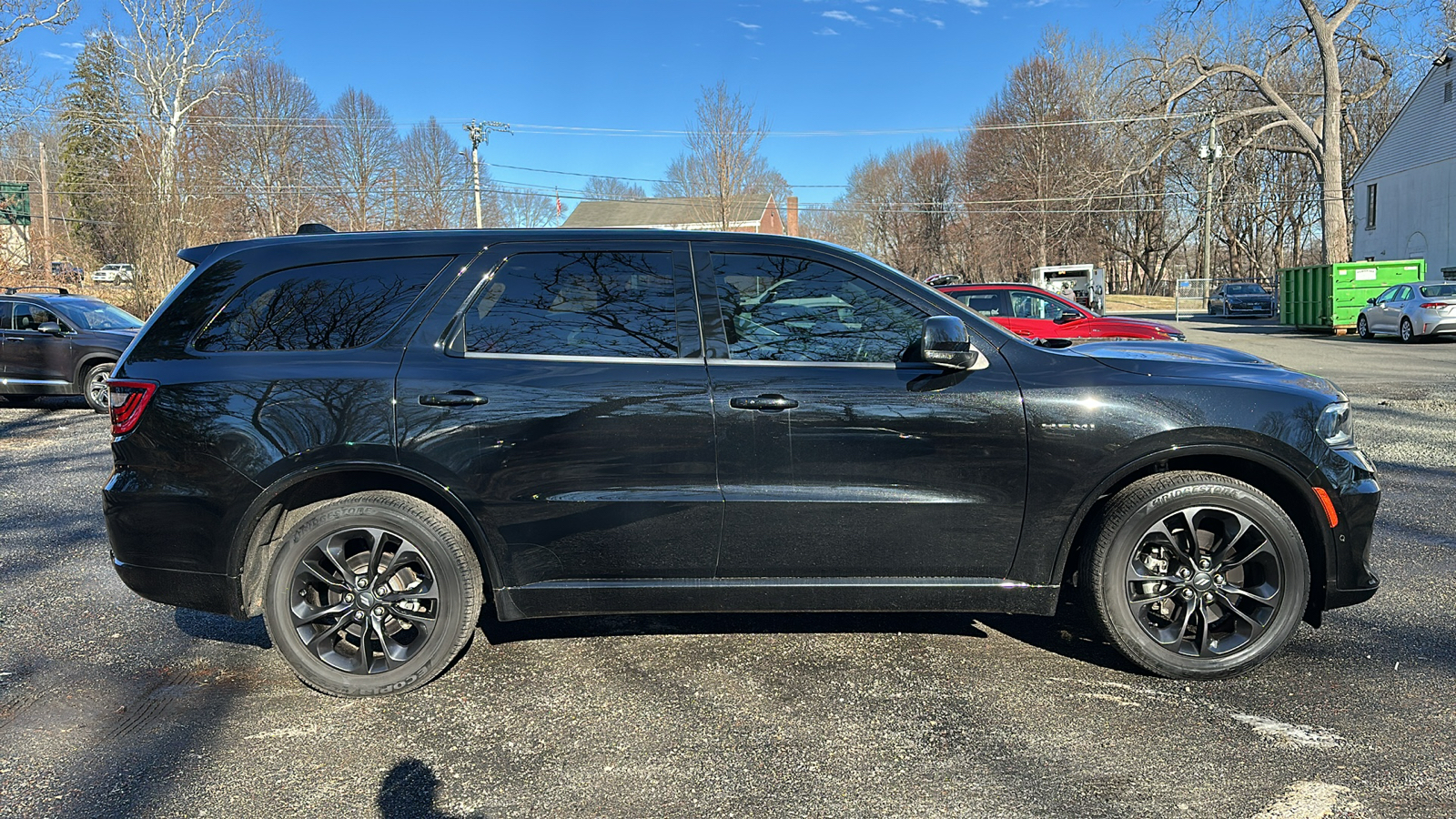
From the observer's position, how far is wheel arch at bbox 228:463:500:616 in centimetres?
343

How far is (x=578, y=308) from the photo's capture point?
Result: 11.6 ft

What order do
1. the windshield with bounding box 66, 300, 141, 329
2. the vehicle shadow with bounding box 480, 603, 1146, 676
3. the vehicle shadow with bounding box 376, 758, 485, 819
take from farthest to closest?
the windshield with bounding box 66, 300, 141, 329, the vehicle shadow with bounding box 480, 603, 1146, 676, the vehicle shadow with bounding box 376, 758, 485, 819

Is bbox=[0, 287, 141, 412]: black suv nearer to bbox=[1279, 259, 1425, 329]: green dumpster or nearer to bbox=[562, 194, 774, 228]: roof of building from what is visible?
bbox=[562, 194, 774, 228]: roof of building

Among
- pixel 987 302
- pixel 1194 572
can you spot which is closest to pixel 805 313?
pixel 1194 572

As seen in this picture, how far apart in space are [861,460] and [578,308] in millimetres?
1256

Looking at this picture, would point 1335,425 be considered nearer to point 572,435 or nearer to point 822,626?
point 822,626

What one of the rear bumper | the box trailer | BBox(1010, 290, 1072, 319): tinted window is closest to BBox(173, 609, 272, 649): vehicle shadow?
the rear bumper

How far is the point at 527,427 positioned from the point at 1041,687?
2.23 metres

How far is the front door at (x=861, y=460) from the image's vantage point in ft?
11.1

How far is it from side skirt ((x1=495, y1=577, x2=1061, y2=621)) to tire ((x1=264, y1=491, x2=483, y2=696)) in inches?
10.0

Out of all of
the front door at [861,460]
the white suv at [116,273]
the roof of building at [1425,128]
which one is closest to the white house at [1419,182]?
the roof of building at [1425,128]

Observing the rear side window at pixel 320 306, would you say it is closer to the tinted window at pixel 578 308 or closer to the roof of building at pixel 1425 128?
the tinted window at pixel 578 308

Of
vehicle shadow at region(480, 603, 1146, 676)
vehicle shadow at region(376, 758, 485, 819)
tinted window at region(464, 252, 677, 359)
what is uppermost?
tinted window at region(464, 252, 677, 359)

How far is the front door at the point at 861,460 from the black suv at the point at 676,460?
0.01 meters
